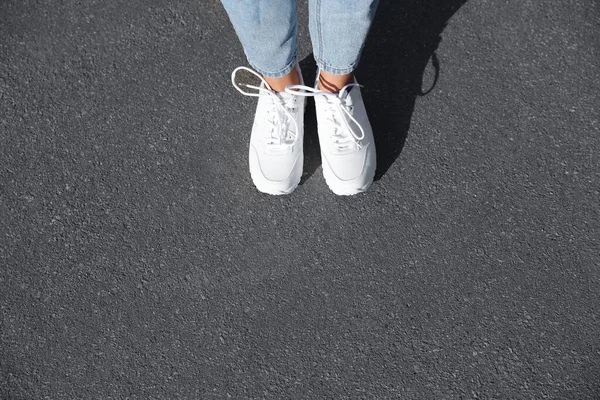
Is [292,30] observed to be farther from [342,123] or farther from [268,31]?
[342,123]

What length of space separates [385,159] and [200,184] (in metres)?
0.60

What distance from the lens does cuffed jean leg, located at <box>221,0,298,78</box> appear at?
49.6 inches

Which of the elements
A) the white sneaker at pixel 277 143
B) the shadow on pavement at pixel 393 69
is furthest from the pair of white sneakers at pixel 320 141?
the shadow on pavement at pixel 393 69

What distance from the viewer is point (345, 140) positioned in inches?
65.6

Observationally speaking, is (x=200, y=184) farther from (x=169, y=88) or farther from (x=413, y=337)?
(x=413, y=337)

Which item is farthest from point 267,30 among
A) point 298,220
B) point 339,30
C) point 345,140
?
point 298,220

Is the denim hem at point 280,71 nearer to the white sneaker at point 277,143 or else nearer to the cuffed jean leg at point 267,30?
the cuffed jean leg at point 267,30

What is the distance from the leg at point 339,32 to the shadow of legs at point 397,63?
287 mm

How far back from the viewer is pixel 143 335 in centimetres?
168

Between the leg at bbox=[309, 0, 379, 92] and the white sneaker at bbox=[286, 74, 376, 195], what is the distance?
0.08 metres

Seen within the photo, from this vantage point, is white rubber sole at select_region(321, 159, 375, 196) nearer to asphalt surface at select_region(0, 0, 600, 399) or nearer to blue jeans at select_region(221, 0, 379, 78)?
asphalt surface at select_region(0, 0, 600, 399)

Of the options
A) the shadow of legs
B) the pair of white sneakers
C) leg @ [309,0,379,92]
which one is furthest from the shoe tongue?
the shadow of legs

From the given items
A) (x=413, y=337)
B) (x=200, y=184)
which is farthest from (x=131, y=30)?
(x=413, y=337)

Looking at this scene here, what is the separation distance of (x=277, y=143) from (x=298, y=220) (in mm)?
256
